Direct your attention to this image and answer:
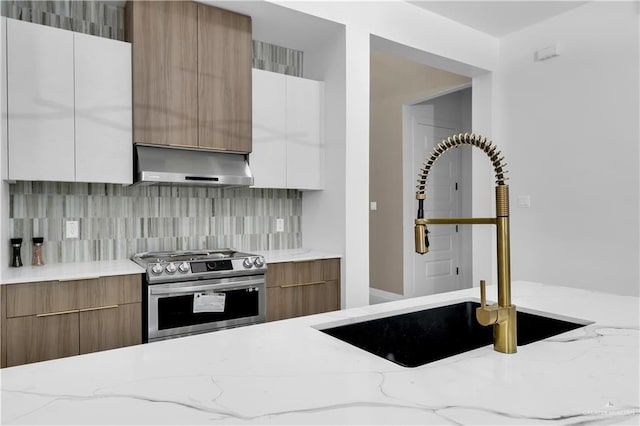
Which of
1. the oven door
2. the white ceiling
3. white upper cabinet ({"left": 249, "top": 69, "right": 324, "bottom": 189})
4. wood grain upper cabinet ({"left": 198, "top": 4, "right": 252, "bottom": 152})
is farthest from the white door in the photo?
the oven door

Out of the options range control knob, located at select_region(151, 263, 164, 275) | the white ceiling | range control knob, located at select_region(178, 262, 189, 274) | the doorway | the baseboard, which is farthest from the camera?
the baseboard

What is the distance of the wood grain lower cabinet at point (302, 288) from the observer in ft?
9.77

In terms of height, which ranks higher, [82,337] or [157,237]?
[157,237]

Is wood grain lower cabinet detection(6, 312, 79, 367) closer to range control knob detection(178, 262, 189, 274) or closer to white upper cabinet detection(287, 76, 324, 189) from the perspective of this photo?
range control knob detection(178, 262, 189, 274)

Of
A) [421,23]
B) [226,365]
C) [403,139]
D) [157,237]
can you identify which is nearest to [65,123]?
[157,237]

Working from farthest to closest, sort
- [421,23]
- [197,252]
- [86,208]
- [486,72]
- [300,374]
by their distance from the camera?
[486,72], [421,23], [197,252], [86,208], [300,374]

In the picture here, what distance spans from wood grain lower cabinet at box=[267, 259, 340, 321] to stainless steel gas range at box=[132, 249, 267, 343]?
0.37 feet

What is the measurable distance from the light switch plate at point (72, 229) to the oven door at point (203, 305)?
0.77 m

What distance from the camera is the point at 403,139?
5.16 m

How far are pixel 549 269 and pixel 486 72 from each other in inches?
76.4

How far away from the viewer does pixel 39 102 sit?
8.04 feet

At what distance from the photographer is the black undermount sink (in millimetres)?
1232

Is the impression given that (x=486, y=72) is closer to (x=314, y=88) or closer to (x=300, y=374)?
(x=314, y=88)

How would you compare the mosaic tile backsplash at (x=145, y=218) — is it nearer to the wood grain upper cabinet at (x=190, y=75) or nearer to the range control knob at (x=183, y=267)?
the wood grain upper cabinet at (x=190, y=75)
